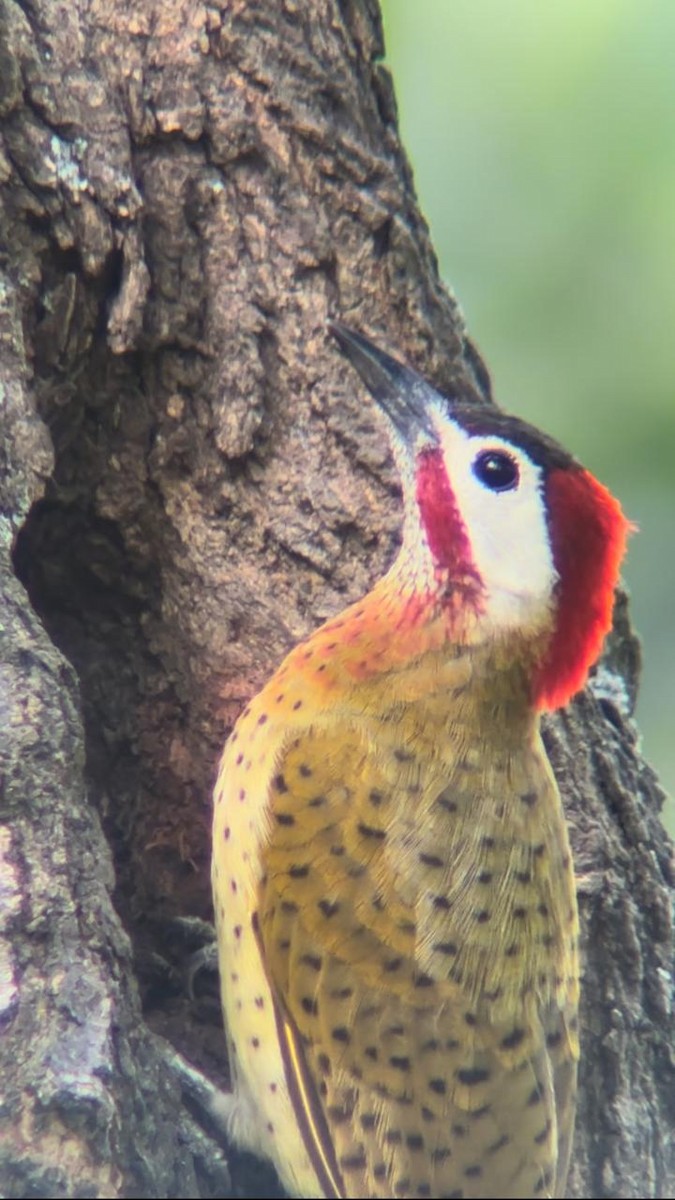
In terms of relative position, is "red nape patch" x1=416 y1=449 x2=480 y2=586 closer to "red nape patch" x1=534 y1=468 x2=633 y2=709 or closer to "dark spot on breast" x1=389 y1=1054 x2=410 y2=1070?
"red nape patch" x1=534 y1=468 x2=633 y2=709

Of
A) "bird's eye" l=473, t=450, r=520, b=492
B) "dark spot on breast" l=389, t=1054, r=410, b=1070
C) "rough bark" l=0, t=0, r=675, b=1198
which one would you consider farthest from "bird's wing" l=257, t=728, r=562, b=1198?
"bird's eye" l=473, t=450, r=520, b=492

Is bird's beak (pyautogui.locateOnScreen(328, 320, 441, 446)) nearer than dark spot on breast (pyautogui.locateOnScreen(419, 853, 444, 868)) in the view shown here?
No

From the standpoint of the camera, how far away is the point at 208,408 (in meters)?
3.77

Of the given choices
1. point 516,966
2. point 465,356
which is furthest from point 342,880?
point 465,356

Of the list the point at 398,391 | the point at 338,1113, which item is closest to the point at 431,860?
the point at 338,1113

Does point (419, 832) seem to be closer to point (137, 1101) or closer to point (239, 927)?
point (239, 927)

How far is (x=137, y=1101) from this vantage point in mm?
2900

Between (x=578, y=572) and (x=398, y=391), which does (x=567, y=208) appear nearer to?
(x=398, y=391)

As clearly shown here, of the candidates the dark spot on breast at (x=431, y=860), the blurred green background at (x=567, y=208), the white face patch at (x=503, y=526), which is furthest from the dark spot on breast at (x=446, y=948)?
the blurred green background at (x=567, y=208)

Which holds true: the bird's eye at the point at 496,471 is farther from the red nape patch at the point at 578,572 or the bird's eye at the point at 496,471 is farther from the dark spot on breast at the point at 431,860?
the dark spot on breast at the point at 431,860

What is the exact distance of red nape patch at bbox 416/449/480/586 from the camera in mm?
3496

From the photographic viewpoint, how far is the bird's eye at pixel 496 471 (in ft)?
11.2

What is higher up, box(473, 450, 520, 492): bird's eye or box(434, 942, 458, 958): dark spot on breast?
box(473, 450, 520, 492): bird's eye

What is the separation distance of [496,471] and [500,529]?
0.42ft
